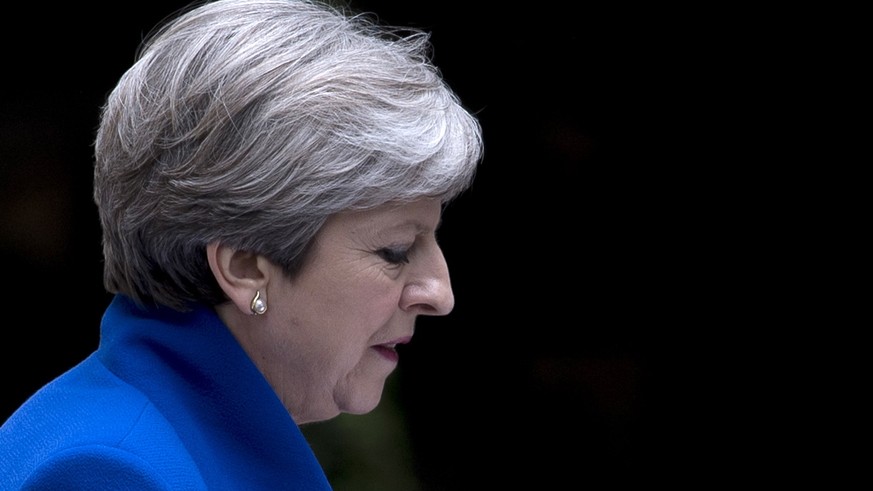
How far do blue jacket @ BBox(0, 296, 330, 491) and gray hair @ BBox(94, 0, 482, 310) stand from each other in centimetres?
7

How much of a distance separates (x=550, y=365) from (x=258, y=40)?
227 cm

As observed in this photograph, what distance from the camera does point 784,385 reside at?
11.8 feet

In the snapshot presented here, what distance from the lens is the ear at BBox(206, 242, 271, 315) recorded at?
1.65 meters

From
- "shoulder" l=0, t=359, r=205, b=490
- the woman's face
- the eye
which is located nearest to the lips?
the woman's face

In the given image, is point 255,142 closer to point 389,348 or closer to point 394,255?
point 394,255

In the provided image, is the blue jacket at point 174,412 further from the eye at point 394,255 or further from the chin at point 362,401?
the eye at point 394,255

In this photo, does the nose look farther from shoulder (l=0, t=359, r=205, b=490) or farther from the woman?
shoulder (l=0, t=359, r=205, b=490)

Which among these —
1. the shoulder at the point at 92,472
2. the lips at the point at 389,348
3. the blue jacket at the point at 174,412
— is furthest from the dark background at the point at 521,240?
the shoulder at the point at 92,472

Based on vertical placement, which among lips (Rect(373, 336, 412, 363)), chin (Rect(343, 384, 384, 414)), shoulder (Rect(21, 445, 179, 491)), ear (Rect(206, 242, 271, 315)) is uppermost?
ear (Rect(206, 242, 271, 315))

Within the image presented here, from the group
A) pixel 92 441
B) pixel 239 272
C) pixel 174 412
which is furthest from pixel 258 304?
pixel 92 441

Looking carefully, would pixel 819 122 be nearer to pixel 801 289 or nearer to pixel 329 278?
pixel 801 289

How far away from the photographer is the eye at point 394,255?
1.72 metres

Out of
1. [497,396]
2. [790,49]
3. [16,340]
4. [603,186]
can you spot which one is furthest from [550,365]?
[16,340]

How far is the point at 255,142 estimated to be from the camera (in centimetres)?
158
